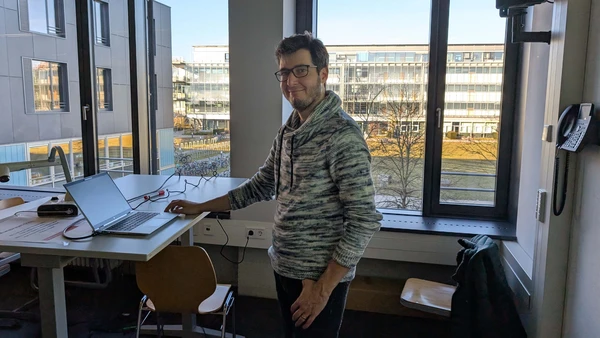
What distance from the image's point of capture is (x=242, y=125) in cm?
281

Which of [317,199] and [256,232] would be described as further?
[256,232]

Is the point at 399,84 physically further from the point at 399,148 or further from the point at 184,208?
the point at 184,208

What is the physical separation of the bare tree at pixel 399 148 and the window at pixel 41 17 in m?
2.58

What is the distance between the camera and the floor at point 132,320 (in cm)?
255

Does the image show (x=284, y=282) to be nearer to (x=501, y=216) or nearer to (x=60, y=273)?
(x=60, y=273)

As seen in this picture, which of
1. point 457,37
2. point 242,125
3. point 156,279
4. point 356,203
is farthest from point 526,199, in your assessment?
point 156,279

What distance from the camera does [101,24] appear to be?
332cm

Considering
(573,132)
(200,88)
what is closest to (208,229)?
(200,88)

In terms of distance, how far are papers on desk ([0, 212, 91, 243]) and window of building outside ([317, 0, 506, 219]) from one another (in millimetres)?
1870

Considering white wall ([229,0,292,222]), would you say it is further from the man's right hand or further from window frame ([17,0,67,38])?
window frame ([17,0,67,38])

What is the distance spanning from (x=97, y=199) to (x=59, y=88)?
224 centimetres

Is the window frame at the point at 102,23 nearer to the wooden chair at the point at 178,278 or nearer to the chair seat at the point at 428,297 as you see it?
the wooden chair at the point at 178,278

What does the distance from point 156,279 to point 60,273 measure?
0.39 meters

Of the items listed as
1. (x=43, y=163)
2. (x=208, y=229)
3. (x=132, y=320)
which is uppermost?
(x=43, y=163)
